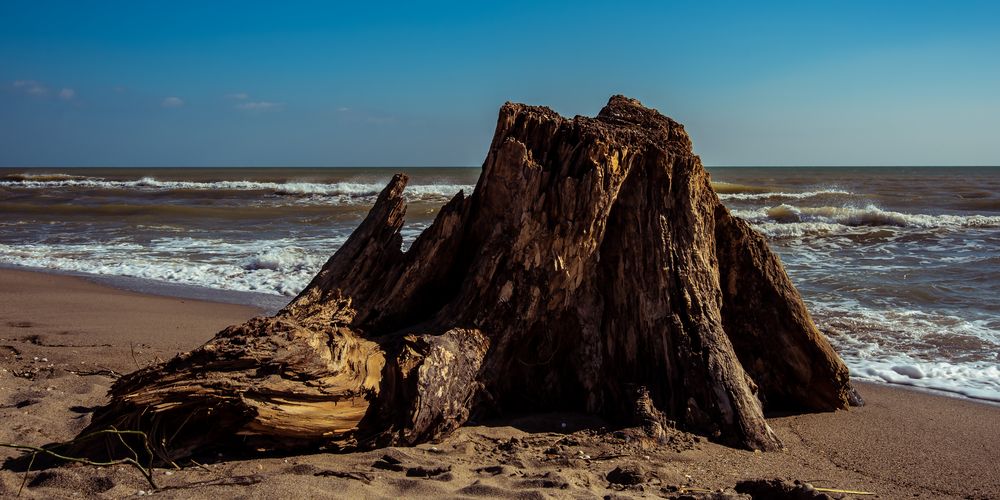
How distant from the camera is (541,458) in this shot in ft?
11.2

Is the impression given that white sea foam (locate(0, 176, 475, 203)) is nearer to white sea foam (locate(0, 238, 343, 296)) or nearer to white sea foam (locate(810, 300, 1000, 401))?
white sea foam (locate(0, 238, 343, 296))

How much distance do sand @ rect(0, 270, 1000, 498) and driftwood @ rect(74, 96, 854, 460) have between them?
18 cm

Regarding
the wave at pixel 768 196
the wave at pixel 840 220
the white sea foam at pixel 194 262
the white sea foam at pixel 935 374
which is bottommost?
the white sea foam at pixel 935 374

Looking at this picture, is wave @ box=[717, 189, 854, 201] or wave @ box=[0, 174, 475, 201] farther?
wave @ box=[0, 174, 475, 201]

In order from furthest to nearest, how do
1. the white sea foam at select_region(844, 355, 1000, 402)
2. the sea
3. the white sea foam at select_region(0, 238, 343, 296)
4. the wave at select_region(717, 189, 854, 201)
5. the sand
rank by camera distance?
the wave at select_region(717, 189, 854, 201) → the white sea foam at select_region(0, 238, 343, 296) → the sea → the white sea foam at select_region(844, 355, 1000, 402) → the sand

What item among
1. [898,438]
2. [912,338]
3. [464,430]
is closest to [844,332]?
[912,338]

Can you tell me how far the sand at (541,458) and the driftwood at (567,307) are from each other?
0.59 ft

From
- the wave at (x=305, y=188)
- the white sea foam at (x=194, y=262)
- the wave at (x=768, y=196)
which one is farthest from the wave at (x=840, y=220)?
the wave at (x=305, y=188)

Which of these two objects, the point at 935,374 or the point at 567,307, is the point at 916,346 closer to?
the point at 935,374

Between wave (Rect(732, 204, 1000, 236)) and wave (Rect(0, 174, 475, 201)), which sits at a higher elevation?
wave (Rect(0, 174, 475, 201))

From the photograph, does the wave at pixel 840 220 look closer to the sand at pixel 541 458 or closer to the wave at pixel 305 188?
the sand at pixel 541 458

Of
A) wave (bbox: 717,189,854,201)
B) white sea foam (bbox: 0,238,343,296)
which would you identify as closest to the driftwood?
white sea foam (bbox: 0,238,343,296)

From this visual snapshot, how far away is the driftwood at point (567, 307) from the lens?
11.7 ft

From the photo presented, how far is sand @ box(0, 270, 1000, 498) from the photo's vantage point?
2.89 m
